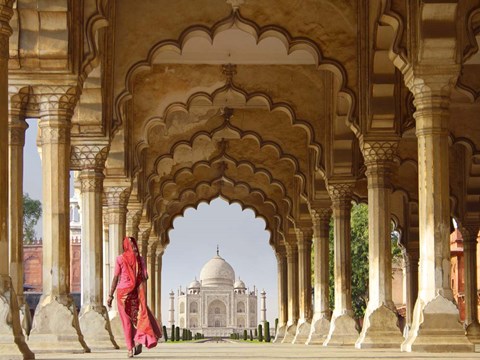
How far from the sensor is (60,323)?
54.2 feet

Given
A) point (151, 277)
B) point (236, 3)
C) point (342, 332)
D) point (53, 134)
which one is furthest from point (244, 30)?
point (151, 277)

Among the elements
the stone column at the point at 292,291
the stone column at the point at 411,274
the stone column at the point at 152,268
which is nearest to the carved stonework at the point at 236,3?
the stone column at the point at 411,274

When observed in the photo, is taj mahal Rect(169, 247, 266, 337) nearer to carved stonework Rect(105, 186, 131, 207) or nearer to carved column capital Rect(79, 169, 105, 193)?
carved stonework Rect(105, 186, 131, 207)

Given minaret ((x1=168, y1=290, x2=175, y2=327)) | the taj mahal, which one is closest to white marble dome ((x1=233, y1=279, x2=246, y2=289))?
the taj mahal

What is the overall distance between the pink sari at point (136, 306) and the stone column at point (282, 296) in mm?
25908

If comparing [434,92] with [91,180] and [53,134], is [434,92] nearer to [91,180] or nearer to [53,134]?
[53,134]

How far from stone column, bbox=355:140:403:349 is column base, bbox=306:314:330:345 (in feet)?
24.3

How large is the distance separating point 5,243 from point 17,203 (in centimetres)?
518

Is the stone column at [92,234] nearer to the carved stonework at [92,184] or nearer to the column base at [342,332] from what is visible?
A: the carved stonework at [92,184]

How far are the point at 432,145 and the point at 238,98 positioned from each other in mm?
11787

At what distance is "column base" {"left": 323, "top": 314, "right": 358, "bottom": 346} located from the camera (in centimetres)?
2402

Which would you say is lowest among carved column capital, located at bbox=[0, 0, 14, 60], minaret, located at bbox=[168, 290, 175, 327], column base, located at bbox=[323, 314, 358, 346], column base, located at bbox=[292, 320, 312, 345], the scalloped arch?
minaret, located at bbox=[168, 290, 175, 327]

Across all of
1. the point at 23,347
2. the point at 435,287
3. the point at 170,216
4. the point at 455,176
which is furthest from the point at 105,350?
the point at 170,216

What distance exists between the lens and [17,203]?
1680 centimetres
